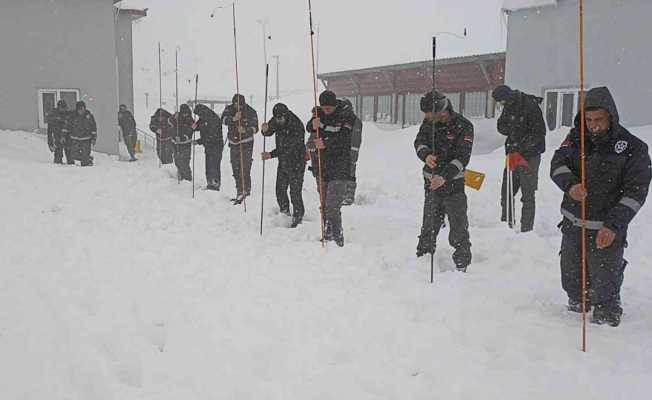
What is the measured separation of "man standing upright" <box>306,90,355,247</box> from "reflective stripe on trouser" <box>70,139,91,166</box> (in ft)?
31.8

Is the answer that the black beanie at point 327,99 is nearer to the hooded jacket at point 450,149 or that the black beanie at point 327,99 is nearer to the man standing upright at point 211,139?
the hooded jacket at point 450,149

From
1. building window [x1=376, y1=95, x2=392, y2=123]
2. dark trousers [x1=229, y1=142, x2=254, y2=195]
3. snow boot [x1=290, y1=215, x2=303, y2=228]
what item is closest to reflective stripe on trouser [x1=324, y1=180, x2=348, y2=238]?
snow boot [x1=290, y1=215, x2=303, y2=228]

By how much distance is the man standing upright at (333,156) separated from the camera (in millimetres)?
7136

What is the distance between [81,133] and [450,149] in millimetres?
11470

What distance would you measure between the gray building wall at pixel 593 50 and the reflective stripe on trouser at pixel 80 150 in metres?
11.3

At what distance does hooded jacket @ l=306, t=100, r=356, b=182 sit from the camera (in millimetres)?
7180

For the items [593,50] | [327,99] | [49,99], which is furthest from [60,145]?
[593,50]

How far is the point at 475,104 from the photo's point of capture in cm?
2111

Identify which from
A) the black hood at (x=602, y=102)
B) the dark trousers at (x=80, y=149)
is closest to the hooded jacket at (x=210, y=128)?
the dark trousers at (x=80, y=149)

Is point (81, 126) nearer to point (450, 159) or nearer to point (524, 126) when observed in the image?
point (524, 126)

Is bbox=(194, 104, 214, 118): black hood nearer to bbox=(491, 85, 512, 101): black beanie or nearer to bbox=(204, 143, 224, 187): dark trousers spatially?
bbox=(204, 143, 224, 187): dark trousers

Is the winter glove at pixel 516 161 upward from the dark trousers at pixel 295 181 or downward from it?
upward

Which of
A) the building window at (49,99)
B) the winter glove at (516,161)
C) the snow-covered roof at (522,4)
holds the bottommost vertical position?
the winter glove at (516,161)

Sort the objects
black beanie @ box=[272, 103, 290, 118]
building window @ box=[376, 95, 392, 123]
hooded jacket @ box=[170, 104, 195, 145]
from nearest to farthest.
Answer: black beanie @ box=[272, 103, 290, 118] → hooded jacket @ box=[170, 104, 195, 145] → building window @ box=[376, 95, 392, 123]
